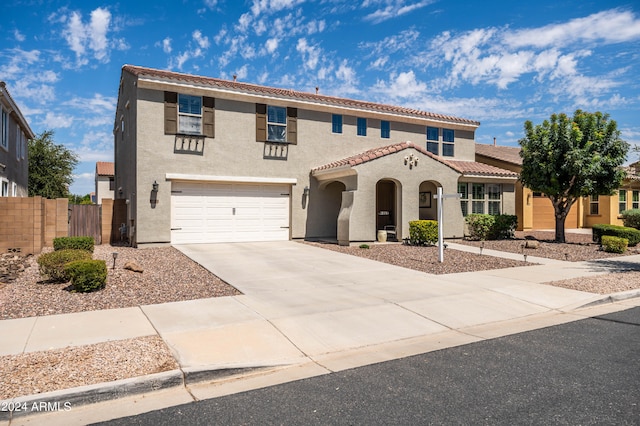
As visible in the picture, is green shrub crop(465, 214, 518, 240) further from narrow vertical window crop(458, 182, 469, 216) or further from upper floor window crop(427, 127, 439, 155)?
upper floor window crop(427, 127, 439, 155)

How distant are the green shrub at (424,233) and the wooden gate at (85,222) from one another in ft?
40.9

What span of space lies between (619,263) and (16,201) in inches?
727

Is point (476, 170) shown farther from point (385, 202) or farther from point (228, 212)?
point (228, 212)

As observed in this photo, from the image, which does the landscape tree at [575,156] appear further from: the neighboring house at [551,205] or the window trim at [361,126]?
the window trim at [361,126]

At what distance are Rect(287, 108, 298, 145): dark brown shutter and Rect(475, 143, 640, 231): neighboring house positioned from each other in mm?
12382

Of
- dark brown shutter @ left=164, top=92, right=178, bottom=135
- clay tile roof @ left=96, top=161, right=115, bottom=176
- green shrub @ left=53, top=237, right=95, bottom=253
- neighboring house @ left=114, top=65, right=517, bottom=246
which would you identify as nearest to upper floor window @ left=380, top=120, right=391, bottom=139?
neighboring house @ left=114, top=65, right=517, bottom=246

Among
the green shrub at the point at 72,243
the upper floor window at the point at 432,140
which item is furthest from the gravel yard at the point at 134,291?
the upper floor window at the point at 432,140

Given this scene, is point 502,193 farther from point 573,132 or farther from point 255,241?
point 255,241

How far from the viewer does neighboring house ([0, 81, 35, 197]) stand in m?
15.7

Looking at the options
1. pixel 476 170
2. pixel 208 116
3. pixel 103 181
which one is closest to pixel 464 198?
pixel 476 170

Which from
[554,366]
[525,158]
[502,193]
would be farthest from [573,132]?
[554,366]

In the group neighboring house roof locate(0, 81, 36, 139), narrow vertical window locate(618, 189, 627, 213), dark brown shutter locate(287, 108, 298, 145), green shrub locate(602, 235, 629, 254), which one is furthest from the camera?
narrow vertical window locate(618, 189, 627, 213)

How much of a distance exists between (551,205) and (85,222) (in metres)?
23.6

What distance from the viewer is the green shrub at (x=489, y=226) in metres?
18.9
